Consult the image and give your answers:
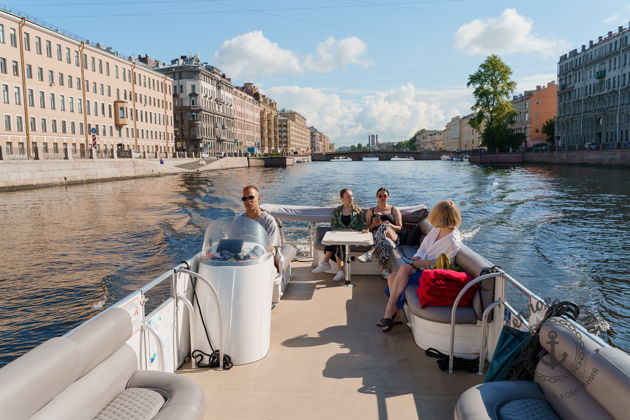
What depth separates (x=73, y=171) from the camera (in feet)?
127

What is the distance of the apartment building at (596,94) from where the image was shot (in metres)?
67.6

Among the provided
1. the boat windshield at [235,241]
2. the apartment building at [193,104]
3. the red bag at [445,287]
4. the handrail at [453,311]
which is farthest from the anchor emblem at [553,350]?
the apartment building at [193,104]

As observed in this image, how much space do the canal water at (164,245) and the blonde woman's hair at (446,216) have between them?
4.71 ft

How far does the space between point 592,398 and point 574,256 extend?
13700 mm

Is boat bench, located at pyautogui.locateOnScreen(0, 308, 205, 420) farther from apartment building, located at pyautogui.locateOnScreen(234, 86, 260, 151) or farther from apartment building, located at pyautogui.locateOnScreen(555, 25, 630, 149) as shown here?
apartment building, located at pyautogui.locateOnScreen(234, 86, 260, 151)

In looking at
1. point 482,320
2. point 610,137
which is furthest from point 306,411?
point 610,137

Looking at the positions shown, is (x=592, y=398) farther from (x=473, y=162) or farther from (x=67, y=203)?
(x=473, y=162)

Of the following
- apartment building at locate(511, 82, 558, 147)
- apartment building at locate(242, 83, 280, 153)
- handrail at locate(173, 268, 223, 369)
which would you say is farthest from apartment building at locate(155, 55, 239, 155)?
handrail at locate(173, 268, 223, 369)

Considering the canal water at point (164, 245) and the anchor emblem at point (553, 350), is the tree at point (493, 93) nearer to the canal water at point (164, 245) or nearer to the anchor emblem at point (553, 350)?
the canal water at point (164, 245)

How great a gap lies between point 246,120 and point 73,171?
293ft

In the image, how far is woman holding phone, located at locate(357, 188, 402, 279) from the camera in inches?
277

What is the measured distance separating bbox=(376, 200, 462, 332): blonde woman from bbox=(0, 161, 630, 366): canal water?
67 centimetres

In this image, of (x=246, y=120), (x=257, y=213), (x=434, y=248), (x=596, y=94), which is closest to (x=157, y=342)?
(x=257, y=213)

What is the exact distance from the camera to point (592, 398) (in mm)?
2449
